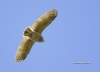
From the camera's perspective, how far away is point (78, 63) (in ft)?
98.1

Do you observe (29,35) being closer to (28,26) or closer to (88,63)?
(28,26)

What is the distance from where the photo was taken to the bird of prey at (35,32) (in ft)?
92.7

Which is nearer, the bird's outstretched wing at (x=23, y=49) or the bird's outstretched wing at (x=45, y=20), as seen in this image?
the bird's outstretched wing at (x=45, y=20)

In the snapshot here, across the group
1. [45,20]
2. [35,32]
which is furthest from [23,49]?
[45,20]

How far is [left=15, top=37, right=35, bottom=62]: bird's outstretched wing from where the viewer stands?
97.7ft

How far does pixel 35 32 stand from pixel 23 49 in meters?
1.93

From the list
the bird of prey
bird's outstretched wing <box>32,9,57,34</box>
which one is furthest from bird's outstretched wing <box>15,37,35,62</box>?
bird's outstretched wing <box>32,9,57,34</box>

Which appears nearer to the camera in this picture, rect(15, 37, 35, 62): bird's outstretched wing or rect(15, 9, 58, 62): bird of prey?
rect(15, 9, 58, 62): bird of prey

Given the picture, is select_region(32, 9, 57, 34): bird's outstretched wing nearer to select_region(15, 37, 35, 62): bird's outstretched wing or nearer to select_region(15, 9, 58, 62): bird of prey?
select_region(15, 9, 58, 62): bird of prey

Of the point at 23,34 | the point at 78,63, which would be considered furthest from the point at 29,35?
the point at 78,63

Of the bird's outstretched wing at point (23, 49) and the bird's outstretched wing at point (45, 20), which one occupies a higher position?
the bird's outstretched wing at point (45, 20)

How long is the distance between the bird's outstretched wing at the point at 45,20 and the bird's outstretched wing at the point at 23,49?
64.6 inches

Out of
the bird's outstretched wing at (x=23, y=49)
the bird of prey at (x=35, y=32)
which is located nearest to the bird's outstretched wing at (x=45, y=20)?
the bird of prey at (x=35, y=32)

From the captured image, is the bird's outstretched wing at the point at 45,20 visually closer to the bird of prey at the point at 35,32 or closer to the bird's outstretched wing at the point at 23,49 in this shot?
the bird of prey at the point at 35,32
